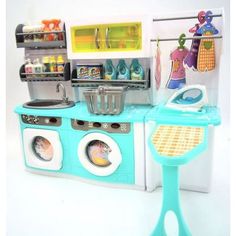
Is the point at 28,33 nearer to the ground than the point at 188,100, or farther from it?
farther from it

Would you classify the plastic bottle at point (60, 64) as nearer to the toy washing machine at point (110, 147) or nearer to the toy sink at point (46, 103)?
the toy sink at point (46, 103)

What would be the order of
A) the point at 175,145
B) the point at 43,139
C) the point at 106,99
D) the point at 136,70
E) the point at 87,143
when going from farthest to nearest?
the point at 43,139 → the point at 136,70 → the point at 87,143 → the point at 106,99 → the point at 175,145

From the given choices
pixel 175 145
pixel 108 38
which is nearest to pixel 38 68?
pixel 108 38

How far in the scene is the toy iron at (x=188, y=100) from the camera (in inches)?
76.3

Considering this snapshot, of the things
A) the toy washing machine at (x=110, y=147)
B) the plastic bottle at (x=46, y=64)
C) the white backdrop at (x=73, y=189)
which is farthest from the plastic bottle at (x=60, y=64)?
the white backdrop at (x=73, y=189)

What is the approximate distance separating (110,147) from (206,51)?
1000 mm

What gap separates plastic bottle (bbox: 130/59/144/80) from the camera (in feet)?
7.31

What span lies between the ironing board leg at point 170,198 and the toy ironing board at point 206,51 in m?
0.98

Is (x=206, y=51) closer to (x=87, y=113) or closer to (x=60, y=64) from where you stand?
(x=87, y=113)

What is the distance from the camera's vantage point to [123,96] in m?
2.06

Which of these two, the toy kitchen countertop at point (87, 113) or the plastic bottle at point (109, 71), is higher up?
the plastic bottle at point (109, 71)

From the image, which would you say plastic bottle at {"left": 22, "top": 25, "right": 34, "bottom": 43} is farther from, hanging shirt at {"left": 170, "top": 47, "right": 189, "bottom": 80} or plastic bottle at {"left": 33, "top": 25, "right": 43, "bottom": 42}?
hanging shirt at {"left": 170, "top": 47, "right": 189, "bottom": 80}

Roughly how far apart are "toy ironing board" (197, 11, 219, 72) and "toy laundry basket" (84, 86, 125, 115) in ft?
2.02

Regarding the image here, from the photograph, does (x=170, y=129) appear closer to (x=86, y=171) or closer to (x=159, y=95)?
(x=159, y=95)
